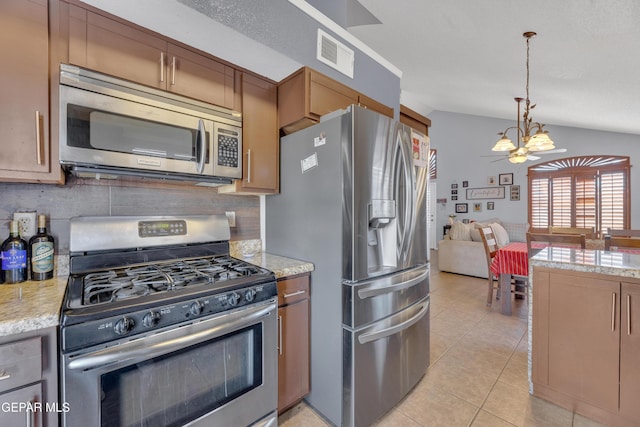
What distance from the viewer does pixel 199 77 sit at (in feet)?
5.32

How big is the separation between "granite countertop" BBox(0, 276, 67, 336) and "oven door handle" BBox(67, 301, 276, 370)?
163 millimetres

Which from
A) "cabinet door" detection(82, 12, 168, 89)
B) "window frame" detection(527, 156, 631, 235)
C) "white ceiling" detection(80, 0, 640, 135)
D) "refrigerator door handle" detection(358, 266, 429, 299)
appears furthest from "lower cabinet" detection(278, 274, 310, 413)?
"window frame" detection(527, 156, 631, 235)


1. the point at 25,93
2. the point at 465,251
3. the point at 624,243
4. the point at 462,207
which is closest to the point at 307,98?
the point at 25,93

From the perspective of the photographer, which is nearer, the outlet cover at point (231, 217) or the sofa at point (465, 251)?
the outlet cover at point (231, 217)

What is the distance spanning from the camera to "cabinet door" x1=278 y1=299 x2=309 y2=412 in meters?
1.56

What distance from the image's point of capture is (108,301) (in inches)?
39.4

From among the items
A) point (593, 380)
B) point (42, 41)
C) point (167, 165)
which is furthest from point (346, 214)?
point (593, 380)

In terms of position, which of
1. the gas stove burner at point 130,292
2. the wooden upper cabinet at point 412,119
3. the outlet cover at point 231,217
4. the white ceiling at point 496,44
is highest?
the white ceiling at point 496,44

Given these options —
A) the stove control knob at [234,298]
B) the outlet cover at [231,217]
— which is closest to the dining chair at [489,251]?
the outlet cover at [231,217]

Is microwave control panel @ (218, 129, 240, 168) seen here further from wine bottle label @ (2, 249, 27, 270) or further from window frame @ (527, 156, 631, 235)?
window frame @ (527, 156, 631, 235)

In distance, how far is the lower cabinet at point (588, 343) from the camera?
4.91 ft

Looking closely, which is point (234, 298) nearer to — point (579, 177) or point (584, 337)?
point (584, 337)

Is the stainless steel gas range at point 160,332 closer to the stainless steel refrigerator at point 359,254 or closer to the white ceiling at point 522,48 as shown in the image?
the stainless steel refrigerator at point 359,254

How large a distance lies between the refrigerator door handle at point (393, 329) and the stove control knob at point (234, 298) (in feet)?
2.28
